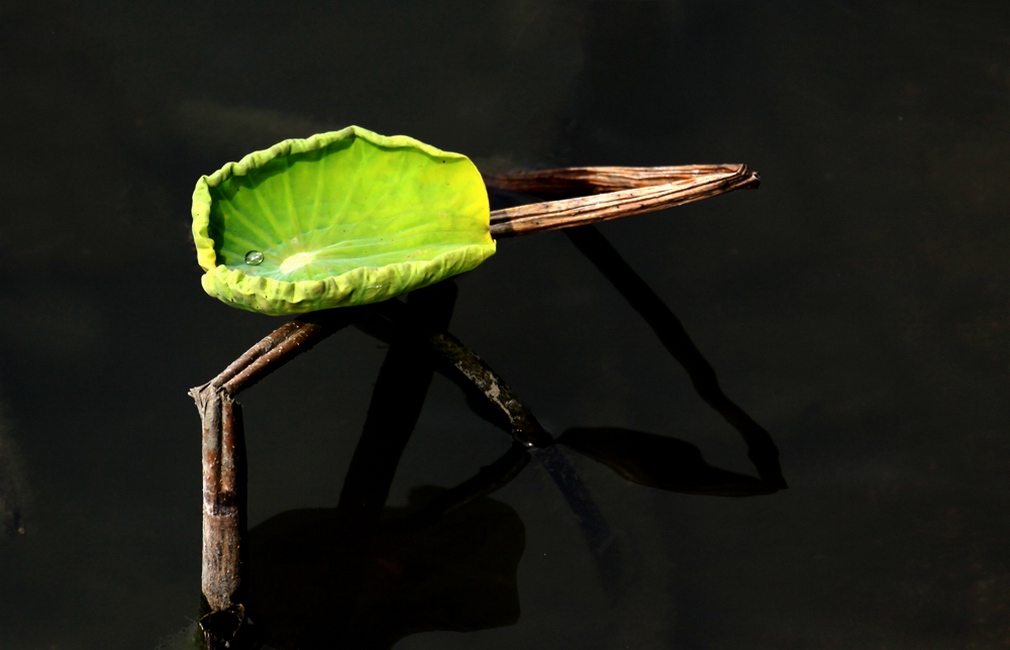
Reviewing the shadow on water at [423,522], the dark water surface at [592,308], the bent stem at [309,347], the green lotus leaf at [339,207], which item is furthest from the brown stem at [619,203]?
the dark water surface at [592,308]

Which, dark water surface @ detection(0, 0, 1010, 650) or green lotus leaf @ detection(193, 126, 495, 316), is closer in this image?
green lotus leaf @ detection(193, 126, 495, 316)

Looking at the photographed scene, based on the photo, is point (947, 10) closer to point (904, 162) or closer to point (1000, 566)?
point (904, 162)

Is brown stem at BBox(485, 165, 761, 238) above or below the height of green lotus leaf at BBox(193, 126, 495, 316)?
below

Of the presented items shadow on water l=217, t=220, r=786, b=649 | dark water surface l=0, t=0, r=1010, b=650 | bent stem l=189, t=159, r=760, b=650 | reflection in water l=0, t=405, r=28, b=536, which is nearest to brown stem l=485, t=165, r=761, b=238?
bent stem l=189, t=159, r=760, b=650

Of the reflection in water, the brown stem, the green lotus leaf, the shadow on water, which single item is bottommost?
the shadow on water

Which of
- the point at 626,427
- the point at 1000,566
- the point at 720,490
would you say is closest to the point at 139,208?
the point at 626,427

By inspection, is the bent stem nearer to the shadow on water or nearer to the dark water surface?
the shadow on water
